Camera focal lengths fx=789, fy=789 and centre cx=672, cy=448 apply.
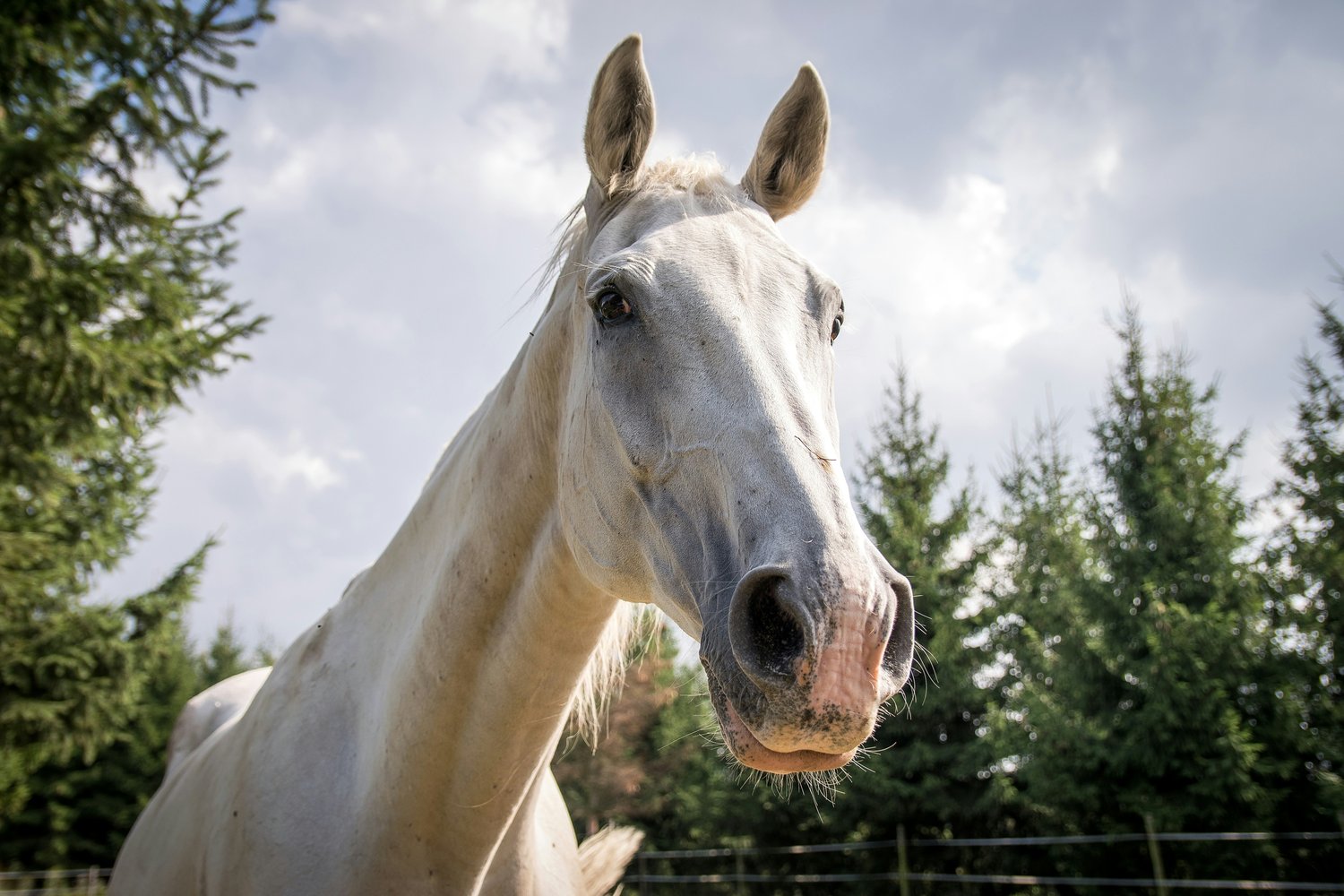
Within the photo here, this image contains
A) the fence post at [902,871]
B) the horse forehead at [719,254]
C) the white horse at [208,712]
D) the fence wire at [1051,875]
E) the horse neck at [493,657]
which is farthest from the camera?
the fence post at [902,871]

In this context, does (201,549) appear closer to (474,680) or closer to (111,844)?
(474,680)

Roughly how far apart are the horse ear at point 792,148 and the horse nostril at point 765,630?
128 centimetres

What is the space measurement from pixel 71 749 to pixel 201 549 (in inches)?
Answer: 162

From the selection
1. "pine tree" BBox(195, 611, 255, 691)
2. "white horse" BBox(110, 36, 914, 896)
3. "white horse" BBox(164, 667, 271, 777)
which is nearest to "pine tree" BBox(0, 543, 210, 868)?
"pine tree" BBox(195, 611, 255, 691)

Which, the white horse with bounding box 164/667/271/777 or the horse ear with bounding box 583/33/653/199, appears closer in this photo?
the horse ear with bounding box 583/33/653/199

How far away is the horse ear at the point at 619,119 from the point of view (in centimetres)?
194

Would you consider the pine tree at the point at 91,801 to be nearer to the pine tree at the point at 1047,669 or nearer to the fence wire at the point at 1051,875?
the fence wire at the point at 1051,875

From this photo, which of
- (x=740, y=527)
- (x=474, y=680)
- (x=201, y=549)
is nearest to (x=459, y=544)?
(x=474, y=680)

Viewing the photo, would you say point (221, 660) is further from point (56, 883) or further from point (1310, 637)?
point (1310, 637)

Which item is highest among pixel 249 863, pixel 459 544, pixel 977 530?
pixel 977 530

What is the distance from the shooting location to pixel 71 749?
33.8 feet

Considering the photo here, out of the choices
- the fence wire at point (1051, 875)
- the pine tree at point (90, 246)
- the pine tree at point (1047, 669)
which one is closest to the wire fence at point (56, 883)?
the fence wire at point (1051, 875)

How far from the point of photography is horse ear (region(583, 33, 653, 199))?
6.36 ft

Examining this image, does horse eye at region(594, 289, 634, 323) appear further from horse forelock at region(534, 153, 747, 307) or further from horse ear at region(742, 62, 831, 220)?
horse ear at region(742, 62, 831, 220)
